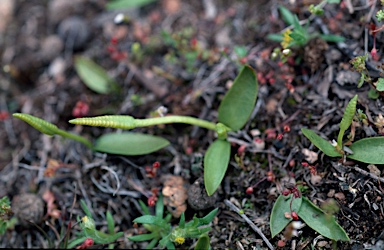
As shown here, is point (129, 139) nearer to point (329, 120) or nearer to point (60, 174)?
point (60, 174)

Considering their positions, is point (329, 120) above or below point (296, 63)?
below

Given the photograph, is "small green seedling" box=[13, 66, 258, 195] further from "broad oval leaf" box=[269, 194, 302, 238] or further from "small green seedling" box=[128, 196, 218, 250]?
"broad oval leaf" box=[269, 194, 302, 238]

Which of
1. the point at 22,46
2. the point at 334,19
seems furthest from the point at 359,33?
the point at 22,46

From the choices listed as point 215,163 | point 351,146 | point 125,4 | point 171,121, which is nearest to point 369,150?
point 351,146

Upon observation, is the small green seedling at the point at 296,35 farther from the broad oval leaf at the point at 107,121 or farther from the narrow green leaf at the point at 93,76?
the narrow green leaf at the point at 93,76

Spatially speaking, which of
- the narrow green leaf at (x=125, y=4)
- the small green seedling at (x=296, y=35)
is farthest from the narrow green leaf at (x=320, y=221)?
the narrow green leaf at (x=125, y=4)

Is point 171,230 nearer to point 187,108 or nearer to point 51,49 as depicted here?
point 187,108
